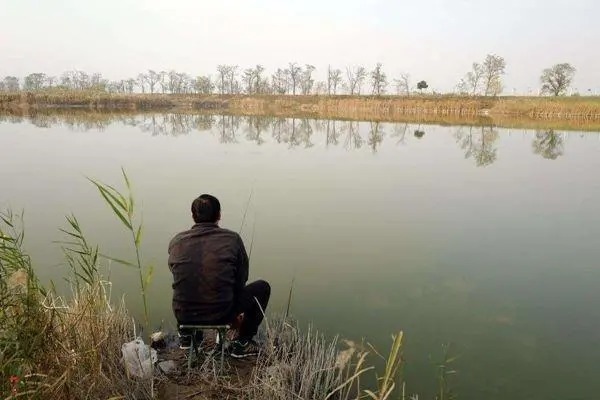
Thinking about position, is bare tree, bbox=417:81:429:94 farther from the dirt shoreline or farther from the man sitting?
the man sitting

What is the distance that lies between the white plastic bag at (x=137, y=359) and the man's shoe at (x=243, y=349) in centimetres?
49

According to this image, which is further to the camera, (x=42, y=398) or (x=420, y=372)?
(x=420, y=372)

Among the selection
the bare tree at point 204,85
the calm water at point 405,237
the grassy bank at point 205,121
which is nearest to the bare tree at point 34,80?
the bare tree at point 204,85

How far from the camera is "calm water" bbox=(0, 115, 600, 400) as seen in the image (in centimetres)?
327

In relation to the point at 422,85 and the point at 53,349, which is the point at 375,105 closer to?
the point at 422,85

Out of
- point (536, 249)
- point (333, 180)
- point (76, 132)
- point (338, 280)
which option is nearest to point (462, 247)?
point (536, 249)

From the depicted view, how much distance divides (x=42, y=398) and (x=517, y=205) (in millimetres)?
7402

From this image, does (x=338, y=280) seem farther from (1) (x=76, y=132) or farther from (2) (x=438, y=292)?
(1) (x=76, y=132)

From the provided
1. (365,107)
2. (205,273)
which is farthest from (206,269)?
(365,107)

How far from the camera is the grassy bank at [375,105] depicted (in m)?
28.2

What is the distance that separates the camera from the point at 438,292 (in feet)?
13.5

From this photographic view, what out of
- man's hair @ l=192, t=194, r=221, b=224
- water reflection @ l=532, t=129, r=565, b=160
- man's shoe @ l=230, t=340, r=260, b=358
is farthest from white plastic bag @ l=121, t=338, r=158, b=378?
water reflection @ l=532, t=129, r=565, b=160

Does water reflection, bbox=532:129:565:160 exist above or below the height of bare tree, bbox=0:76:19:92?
below

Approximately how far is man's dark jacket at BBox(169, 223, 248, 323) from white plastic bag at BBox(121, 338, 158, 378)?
331 mm
